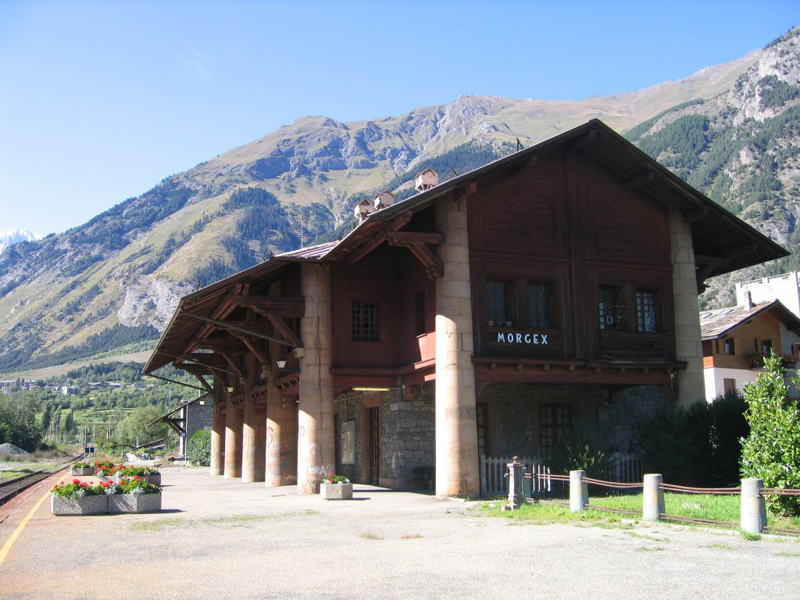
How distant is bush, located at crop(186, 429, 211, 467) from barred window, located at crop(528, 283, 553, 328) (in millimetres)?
37023

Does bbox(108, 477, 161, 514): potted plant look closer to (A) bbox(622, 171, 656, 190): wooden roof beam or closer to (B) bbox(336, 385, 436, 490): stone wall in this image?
(B) bbox(336, 385, 436, 490): stone wall

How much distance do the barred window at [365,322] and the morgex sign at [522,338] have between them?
4419 millimetres

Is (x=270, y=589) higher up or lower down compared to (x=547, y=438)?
lower down

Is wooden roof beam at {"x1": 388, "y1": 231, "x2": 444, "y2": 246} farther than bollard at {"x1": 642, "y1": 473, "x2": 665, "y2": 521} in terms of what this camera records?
Yes

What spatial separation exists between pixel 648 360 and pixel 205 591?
17697 millimetres

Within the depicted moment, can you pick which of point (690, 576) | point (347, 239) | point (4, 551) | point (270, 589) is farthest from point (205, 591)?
point (347, 239)

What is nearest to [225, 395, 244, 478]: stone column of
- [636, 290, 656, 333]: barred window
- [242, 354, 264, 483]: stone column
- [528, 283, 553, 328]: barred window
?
[242, 354, 264, 483]: stone column

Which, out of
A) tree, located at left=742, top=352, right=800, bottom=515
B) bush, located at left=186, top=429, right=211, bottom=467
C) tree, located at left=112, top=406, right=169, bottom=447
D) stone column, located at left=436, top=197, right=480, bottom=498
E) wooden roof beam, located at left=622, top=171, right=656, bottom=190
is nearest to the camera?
tree, located at left=742, top=352, right=800, bottom=515

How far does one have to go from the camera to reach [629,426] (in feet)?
84.7

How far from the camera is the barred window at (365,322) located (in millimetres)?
24672

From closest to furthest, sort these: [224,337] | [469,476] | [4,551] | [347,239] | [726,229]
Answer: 1. [4,551]
2. [469,476]
3. [347,239]
4. [726,229]
5. [224,337]

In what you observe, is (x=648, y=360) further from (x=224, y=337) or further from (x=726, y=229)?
(x=224, y=337)

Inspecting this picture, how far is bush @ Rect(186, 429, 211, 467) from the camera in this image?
5525 centimetres

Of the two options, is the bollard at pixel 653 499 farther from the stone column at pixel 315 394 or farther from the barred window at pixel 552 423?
the stone column at pixel 315 394
